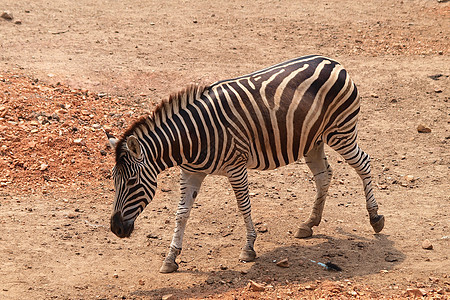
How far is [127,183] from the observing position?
696cm

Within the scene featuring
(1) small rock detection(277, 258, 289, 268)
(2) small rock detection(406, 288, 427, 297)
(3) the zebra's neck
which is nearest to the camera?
(2) small rock detection(406, 288, 427, 297)

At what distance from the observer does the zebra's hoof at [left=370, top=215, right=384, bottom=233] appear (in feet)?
27.3

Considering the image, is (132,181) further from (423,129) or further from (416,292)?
(423,129)

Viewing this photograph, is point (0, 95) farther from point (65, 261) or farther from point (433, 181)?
point (433, 181)

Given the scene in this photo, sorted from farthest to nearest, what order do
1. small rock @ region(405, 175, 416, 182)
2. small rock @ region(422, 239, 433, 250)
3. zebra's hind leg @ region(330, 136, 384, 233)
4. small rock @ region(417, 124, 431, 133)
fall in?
small rock @ region(417, 124, 431, 133) → small rock @ region(405, 175, 416, 182) → zebra's hind leg @ region(330, 136, 384, 233) → small rock @ region(422, 239, 433, 250)

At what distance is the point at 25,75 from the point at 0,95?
1.44 m

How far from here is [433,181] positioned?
1026 cm

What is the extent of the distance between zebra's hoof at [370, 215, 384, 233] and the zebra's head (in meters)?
3.27

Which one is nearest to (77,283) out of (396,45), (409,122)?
(409,122)

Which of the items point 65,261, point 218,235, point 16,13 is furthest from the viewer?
point 16,13

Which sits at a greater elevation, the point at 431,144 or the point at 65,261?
the point at 431,144

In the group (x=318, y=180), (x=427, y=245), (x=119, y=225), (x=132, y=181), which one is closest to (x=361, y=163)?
(x=318, y=180)

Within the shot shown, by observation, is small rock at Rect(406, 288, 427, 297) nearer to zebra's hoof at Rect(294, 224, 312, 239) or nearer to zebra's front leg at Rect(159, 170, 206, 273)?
zebra's hoof at Rect(294, 224, 312, 239)

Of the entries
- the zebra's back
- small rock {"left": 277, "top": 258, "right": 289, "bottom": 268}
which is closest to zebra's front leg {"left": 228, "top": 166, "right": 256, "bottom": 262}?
the zebra's back
